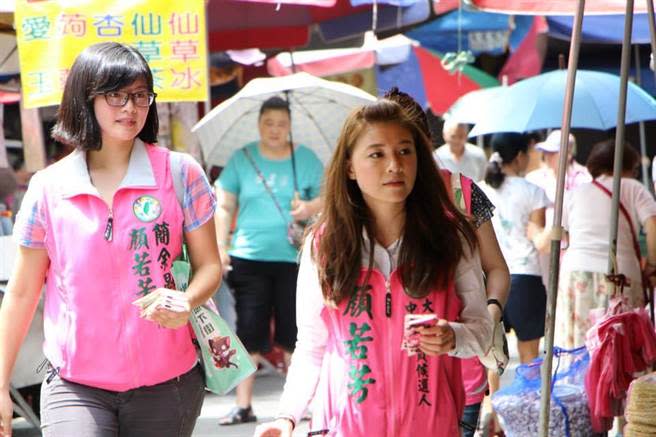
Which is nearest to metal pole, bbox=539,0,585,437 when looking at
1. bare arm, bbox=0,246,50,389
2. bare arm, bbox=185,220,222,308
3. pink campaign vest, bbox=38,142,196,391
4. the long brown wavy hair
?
the long brown wavy hair

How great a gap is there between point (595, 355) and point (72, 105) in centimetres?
332

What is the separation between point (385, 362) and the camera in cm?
384

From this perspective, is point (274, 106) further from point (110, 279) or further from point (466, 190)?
point (110, 279)

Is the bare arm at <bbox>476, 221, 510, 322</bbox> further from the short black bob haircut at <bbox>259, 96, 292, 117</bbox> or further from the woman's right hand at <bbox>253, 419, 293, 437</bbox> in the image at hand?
the short black bob haircut at <bbox>259, 96, 292, 117</bbox>

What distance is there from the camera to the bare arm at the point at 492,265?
176 inches

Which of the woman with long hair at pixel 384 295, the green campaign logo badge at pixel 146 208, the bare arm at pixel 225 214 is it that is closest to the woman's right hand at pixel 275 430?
the woman with long hair at pixel 384 295

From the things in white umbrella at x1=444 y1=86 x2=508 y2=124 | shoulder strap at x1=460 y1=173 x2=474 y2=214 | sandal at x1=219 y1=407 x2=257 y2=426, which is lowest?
sandal at x1=219 y1=407 x2=257 y2=426

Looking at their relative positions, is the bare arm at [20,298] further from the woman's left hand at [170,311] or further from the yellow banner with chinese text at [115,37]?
the yellow banner with chinese text at [115,37]

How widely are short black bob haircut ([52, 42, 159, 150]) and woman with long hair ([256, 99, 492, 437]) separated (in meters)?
0.72

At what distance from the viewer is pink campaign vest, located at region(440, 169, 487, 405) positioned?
4.52 m

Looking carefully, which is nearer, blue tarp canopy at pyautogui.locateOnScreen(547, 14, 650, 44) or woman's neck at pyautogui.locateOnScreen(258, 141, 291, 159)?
woman's neck at pyautogui.locateOnScreen(258, 141, 291, 159)

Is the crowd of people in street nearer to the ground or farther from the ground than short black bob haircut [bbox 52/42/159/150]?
nearer to the ground

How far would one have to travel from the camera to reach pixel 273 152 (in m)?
9.52

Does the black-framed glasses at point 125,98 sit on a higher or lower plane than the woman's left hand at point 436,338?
higher
